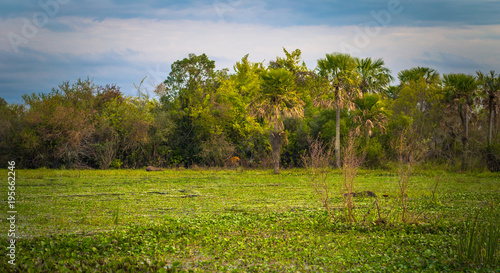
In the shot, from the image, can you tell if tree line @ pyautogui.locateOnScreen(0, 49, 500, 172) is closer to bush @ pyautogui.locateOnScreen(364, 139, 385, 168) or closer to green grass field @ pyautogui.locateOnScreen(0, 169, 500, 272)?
bush @ pyautogui.locateOnScreen(364, 139, 385, 168)

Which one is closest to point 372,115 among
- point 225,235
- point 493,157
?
point 493,157

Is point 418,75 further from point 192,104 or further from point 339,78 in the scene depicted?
point 192,104

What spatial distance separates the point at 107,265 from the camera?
6039 millimetres

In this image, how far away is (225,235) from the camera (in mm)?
8367

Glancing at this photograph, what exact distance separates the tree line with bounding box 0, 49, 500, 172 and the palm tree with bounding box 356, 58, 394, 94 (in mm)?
73

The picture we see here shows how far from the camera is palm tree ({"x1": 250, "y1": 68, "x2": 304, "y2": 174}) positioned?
26.4 meters

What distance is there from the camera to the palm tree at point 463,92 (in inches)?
1118

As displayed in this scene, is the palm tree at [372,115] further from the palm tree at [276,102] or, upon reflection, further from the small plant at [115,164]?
the small plant at [115,164]

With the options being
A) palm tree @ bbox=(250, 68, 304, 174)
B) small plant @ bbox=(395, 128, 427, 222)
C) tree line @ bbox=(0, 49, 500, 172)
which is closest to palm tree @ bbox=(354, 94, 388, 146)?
tree line @ bbox=(0, 49, 500, 172)

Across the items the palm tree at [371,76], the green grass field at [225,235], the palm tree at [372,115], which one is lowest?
the green grass field at [225,235]

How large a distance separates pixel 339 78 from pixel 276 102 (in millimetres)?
5351

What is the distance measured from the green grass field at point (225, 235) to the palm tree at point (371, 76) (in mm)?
17421

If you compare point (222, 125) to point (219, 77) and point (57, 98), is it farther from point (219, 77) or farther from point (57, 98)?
point (57, 98)

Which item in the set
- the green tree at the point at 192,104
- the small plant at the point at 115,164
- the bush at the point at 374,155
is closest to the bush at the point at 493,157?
the bush at the point at 374,155
